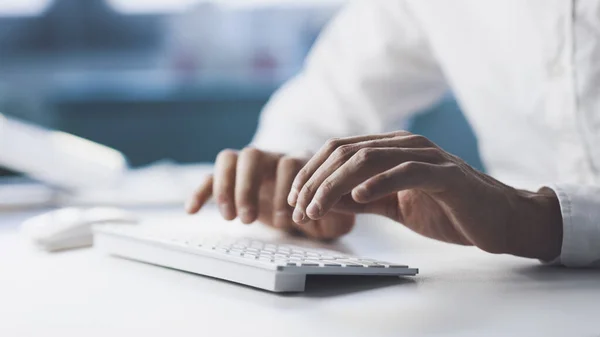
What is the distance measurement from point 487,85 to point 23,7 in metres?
2.01

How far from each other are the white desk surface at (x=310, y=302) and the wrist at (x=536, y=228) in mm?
14

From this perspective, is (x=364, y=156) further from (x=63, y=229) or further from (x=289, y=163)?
(x=63, y=229)

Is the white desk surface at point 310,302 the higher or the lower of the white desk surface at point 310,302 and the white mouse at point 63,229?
the lower

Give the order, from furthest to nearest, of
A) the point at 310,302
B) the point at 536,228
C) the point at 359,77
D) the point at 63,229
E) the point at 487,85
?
the point at 359,77 → the point at 487,85 → the point at 63,229 → the point at 536,228 → the point at 310,302

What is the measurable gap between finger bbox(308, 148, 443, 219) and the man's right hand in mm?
191

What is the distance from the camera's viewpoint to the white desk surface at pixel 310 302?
420 millimetres

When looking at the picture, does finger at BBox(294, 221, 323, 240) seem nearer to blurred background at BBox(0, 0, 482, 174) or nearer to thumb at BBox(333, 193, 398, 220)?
thumb at BBox(333, 193, 398, 220)

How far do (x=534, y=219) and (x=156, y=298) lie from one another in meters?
0.30

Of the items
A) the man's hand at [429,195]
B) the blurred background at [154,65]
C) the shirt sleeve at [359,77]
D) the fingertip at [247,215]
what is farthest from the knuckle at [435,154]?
the blurred background at [154,65]

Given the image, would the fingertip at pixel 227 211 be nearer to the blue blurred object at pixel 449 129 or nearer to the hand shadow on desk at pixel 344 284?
the hand shadow on desk at pixel 344 284

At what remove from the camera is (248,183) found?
71 cm

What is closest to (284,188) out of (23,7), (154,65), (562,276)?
(562,276)

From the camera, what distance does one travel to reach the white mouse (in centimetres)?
69

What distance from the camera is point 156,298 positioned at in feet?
1.61
